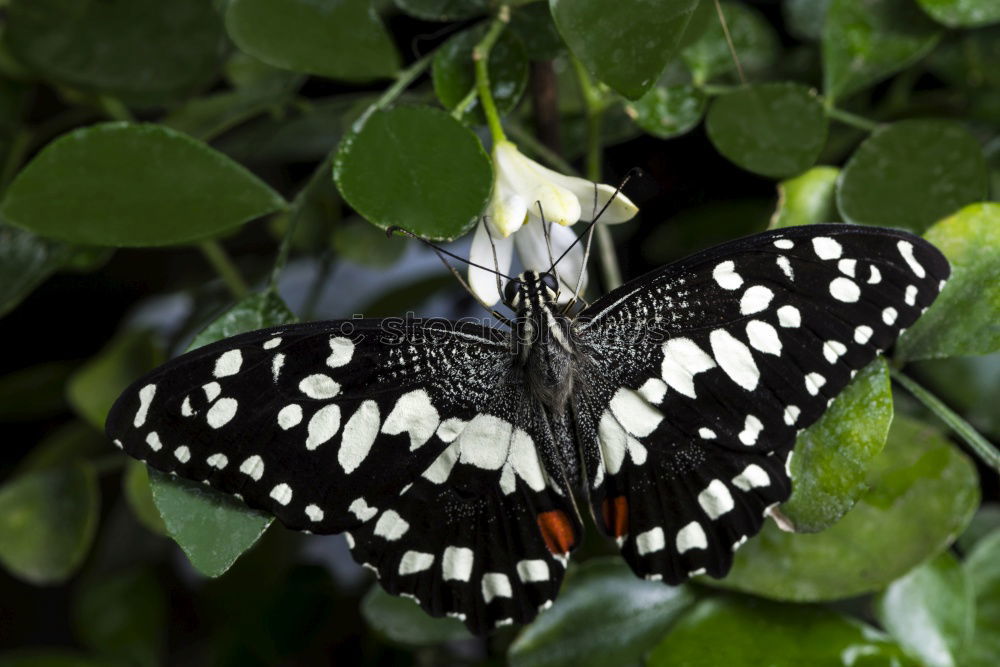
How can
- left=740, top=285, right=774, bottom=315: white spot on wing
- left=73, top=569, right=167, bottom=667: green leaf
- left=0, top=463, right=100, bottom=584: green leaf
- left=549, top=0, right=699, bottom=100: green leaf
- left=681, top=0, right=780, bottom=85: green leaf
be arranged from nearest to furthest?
1. left=549, top=0, right=699, bottom=100: green leaf
2. left=740, top=285, right=774, bottom=315: white spot on wing
3. left=681, top=0, right=780, bottom=85: green leaf
4. left=0, top=463, right=100, bottom=584: green leaf
5. left=73, top=569, right=167, bottom=667: green leaf

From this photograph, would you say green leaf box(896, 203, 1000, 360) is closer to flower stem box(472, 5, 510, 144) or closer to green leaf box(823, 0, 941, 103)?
green leaf box(823, 0, 941, 103)

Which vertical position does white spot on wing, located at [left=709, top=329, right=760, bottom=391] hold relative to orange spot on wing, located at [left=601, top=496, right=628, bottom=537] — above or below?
above

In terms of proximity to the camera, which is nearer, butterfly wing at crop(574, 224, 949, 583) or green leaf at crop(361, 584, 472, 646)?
butterfly wing at crop(574, 224, 949, 583)

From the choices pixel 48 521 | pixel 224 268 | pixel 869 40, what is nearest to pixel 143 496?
pixel 48 521

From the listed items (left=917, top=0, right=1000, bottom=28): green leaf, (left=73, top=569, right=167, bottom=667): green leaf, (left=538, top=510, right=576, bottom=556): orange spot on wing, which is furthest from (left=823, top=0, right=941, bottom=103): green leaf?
(left=73, top=569, right=167, bottom=667): green leaf

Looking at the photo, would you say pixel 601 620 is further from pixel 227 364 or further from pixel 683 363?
pixel 227 364

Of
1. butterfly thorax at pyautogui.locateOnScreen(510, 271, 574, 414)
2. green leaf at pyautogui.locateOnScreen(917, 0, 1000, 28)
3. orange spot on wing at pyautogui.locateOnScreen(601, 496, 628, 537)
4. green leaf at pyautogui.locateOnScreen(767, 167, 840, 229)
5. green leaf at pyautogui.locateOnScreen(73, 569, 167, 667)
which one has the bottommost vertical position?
green leaf at pyautogui.locateOnScreen(73, 569, 167, 667)

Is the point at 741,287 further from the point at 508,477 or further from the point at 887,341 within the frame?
the point at 508,477
